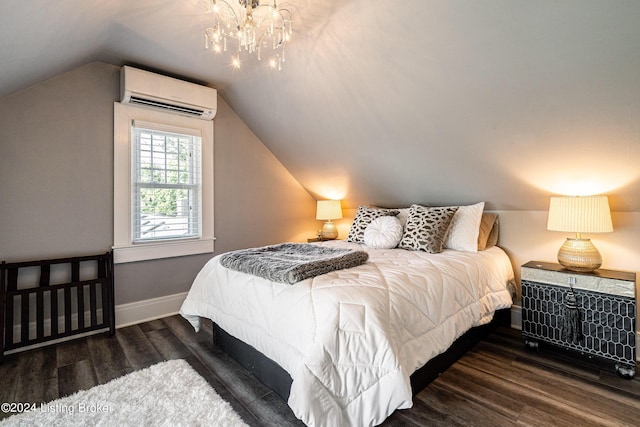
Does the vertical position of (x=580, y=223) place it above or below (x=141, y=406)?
above

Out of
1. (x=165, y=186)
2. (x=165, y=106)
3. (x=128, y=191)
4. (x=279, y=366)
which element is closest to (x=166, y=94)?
(x=165, y=106)

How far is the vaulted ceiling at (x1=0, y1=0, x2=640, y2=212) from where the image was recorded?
161 cm

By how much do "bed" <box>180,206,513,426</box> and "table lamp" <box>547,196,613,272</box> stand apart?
23.2 inches

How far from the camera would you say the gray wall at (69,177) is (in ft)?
7.72

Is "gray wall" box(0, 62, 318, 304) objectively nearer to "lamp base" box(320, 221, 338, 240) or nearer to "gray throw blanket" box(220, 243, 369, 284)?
"gray throw blanket" box(220, 243, 369, 284)

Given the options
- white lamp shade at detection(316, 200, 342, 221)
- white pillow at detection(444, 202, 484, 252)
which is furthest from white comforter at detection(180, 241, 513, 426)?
white lamp shade at detection(316, 200, 342, 221)

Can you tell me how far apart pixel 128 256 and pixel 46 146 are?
3.71 ft

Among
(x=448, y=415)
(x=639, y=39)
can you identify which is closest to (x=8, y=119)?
(x=448, y=415)

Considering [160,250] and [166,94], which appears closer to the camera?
[166,94]

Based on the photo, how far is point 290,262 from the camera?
190 cm

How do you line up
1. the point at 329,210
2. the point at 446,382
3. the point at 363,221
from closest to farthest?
the point at 446,382 < the point at 363,221 < the point at 329,210

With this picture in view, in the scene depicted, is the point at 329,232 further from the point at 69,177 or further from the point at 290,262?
the point at 69,177

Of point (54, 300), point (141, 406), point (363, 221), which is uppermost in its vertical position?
point (363, 221)

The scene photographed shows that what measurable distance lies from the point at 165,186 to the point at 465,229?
3008mm
